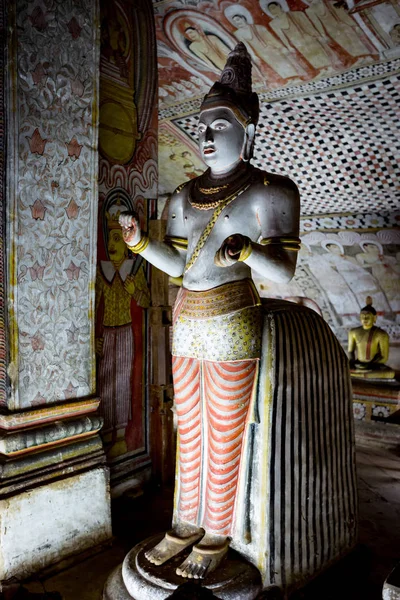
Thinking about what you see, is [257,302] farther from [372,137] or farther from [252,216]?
[372,137]

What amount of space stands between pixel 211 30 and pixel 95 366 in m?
2.93

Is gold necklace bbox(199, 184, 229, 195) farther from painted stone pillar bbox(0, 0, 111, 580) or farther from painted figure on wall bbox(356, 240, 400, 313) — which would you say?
painted figure on wall bbox(356, 240, 400, 313)

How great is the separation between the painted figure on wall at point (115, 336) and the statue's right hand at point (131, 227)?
102cm

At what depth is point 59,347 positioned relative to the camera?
294cm

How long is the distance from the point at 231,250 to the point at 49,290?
4.00ft

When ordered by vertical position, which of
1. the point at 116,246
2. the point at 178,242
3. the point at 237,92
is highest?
the point at 237,92

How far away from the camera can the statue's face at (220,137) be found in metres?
2.41

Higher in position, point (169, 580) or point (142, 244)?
point (142, 244)

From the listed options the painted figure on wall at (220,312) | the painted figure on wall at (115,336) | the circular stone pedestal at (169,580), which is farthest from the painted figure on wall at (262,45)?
the circular stone pedestal at (169,580)

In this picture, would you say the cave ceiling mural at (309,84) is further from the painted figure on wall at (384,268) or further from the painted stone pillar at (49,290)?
the painted stone pillar at (49,290)

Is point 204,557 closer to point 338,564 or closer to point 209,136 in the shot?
point 338,564

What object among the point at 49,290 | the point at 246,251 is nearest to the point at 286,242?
the point at 246,251

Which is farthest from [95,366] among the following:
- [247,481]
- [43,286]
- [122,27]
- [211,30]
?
[211,30]

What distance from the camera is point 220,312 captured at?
7.64 ft
